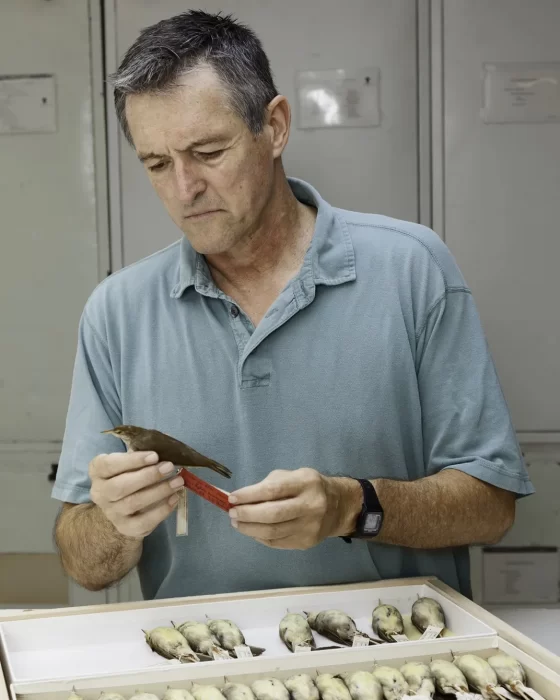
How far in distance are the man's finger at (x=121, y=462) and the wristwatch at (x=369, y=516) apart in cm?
36

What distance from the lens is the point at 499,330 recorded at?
2752 mm

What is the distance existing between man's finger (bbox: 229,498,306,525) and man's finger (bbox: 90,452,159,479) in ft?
0.48

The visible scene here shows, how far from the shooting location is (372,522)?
1380mm

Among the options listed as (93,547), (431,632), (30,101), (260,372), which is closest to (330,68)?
(30,101)

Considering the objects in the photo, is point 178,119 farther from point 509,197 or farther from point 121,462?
point 509,197

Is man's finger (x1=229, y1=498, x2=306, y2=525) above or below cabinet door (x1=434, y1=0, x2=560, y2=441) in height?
below

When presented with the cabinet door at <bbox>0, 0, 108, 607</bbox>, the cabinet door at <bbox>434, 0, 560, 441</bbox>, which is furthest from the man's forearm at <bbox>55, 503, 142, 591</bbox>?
the cabinet door at <bbox>434, 0, 560, 441</bbox>

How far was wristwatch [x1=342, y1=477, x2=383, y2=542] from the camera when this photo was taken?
4.51 ft

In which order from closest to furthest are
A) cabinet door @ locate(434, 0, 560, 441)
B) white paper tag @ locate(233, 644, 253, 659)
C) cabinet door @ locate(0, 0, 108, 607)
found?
white paper tag @ locate(233, 644, 253, 659), cabinet door @ locate(434, 0, 560, 441), cabinet door @ locate(0, 0, 108, 607)

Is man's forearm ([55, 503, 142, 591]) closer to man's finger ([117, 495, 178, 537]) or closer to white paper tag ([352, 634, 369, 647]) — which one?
man's finger ([117, 495, 178, 537])

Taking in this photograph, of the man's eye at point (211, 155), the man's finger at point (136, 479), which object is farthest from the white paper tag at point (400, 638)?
the man's eye at point (211, 155)

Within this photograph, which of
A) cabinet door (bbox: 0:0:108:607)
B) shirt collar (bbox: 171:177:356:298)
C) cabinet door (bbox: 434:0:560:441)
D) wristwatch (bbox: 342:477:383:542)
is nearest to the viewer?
wristwatch (bbox: 342:477:383:542)

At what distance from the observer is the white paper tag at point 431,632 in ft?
4.18

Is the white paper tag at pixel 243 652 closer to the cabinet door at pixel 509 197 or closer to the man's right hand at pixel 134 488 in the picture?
the man's right hand at pixel 134 488
